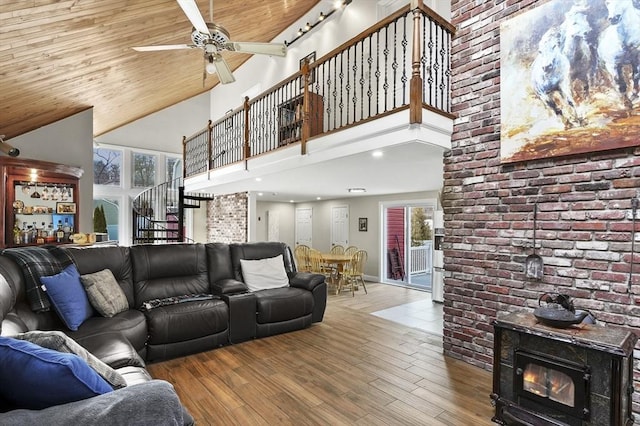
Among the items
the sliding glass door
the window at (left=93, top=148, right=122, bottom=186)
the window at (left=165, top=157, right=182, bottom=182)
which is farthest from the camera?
the window at (left=165, top=157, right=182, bottom=182)

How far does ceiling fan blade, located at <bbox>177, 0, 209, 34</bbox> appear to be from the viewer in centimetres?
251

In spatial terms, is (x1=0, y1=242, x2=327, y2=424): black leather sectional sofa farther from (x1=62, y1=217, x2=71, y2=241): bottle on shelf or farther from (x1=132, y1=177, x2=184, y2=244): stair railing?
(x1=132, y1=177, x2=184, y2=244): stair railing

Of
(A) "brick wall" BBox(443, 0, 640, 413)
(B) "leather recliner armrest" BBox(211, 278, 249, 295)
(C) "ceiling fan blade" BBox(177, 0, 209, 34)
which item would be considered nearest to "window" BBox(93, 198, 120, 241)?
(B) "leather recliner armrest" BBox(211, 278, 249, 295)

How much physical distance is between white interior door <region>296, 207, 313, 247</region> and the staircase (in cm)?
318

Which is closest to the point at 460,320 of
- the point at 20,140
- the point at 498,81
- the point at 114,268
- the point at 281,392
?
the point at 281,392

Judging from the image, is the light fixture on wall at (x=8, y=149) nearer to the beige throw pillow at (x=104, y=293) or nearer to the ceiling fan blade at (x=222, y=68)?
the beige throw pillow at (x=104, y=293)

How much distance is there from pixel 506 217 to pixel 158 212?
7847 mm

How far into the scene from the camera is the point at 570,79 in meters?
2.58

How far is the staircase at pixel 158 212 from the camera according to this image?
783 centimetres

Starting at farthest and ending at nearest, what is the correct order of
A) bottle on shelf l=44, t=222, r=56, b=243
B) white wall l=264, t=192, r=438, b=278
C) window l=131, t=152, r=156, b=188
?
window l=131, t=152, r=156, b=188, white wall l=264, t=192, r=438, b=278, bottle on shelf l=44, t=222, r=56, b=243

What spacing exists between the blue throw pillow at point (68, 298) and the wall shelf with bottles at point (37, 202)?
3.05 meters

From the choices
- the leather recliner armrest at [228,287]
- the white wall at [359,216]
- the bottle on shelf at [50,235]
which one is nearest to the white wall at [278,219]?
the white wall at [359,216]

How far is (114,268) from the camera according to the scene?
3.64 m

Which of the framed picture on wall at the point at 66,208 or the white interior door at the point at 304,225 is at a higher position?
the framed picture on wall at the point at 66,208
